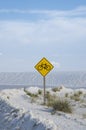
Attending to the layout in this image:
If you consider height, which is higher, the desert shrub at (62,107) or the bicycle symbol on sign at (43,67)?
the bicycle symbol on sign at (43,67)

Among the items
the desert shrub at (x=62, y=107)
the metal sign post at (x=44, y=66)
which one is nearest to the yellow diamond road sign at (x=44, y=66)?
the metal sign post at (x=44, y=66)

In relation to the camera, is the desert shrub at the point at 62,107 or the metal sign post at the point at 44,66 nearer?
the desert shrub at the point at 62,107

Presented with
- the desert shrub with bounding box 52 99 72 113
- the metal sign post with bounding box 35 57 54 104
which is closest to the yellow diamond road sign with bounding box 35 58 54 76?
the metal sign post with bounding box 35 57 54 104

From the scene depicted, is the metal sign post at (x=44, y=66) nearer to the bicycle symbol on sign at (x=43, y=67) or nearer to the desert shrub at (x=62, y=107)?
the bicycle symbol on sign at (x=43, y=67)

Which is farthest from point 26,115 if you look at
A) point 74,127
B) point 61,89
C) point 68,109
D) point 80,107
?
point 61,89

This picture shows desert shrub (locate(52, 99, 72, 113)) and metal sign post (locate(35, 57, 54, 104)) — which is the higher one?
metal sign post (locate(35, 57, 54, 104))

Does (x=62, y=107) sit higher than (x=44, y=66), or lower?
lower

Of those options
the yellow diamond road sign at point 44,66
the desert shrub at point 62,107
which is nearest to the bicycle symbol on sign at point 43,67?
the yellow diamond road sign at point 44,66

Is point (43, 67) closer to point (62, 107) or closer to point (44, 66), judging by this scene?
point (44, 66)

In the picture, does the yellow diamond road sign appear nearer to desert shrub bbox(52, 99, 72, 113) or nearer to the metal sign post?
the metal sign post

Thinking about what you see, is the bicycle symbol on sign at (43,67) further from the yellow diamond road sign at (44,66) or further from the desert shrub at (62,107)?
the desert shrub at (62,107)

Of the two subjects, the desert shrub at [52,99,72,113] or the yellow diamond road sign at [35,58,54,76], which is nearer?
the desert shrub at [52,99,72,113]

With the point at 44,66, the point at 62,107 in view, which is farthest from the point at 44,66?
the point at 62,107

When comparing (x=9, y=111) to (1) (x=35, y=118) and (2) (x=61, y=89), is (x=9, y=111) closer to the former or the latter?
(1) (x=35, y=118)
